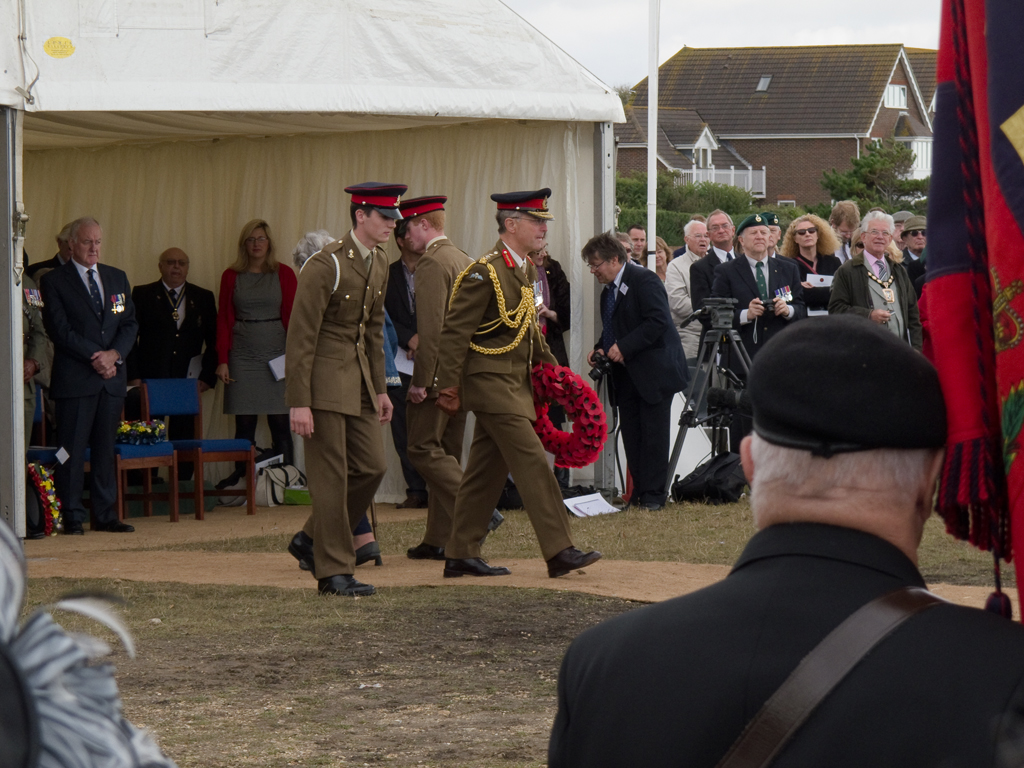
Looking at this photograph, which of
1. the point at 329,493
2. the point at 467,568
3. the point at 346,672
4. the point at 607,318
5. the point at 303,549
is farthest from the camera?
the point at 607,318

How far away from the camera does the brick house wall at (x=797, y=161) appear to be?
2398 inches

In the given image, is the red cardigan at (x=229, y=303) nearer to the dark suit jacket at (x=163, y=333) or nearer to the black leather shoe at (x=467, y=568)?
the dark suit jacket at (x=163, y=333)

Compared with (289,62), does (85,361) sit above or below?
below

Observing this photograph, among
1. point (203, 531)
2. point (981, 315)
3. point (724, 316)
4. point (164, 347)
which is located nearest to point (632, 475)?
point (724, 316)

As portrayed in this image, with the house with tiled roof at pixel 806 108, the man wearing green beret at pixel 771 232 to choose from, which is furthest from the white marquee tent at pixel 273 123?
the house with tiled roof at pixel 806 108

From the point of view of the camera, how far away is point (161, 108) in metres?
7.79

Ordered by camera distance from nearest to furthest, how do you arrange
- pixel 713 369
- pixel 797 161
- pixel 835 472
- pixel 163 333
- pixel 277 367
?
1. pixel 835 472
2. pixel 713 369
3. pixel 277 367
4. pixel 163 333
5. pixel 797 161

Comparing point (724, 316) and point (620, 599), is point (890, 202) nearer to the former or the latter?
point (724, 316)

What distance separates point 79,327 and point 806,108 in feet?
180

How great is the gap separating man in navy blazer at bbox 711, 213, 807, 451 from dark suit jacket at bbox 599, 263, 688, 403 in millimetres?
854

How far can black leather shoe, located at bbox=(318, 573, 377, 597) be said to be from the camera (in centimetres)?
685

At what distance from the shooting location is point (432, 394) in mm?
8188

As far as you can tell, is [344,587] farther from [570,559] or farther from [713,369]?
[713,369]

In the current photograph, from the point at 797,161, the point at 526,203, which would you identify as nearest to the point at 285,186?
the point at 526,203
